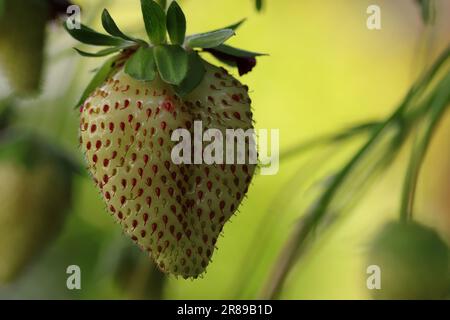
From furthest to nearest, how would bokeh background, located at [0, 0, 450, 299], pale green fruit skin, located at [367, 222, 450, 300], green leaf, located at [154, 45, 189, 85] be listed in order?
bokeh background, located at [0, 0, 450, 299] → pale green fruit skin, located at [367, 222, 450, 300] → green leaf, located at [154, 45, 189, 85]

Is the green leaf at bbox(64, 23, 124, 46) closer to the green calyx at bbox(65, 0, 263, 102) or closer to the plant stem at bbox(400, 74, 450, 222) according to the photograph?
the green calyx at bbox(65, 0, 263, 102)

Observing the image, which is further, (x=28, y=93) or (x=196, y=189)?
(x=28, y=93)

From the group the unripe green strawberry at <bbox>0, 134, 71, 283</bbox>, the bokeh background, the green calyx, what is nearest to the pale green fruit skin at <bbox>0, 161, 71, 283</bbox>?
the unripe green strawberry at <bbox>0, 134, 71, 283</bbox>

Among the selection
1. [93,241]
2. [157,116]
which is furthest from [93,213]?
[157,116]

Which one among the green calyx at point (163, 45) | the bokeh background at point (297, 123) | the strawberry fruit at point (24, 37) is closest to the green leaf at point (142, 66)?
the green calyx at point (163, 45)

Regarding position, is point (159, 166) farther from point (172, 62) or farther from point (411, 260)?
point (411, 260)

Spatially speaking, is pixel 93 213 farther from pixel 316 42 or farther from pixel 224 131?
pixel 224 131

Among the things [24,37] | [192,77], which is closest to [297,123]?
[24,37]
